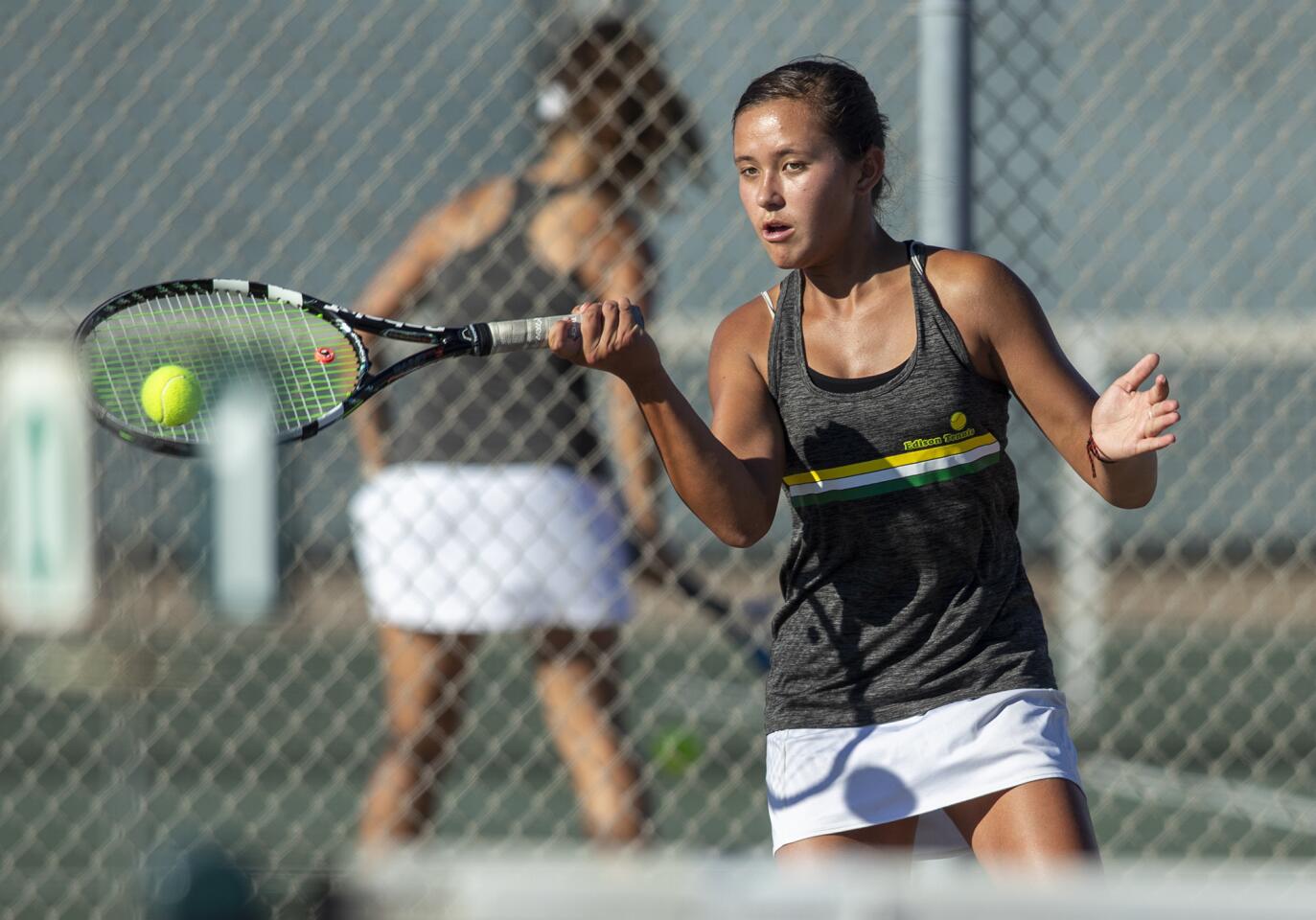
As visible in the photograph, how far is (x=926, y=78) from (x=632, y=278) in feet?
2.28

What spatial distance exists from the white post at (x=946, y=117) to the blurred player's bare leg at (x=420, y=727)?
1.29 m

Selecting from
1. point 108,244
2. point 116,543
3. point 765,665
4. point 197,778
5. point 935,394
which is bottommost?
point 197,778

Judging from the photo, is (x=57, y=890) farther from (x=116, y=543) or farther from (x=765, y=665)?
(x=765, y=665)

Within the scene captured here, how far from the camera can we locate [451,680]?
337cm

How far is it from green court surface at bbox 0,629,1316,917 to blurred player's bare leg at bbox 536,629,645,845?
564mm

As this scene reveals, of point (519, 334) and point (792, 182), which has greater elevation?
point (792, 182)

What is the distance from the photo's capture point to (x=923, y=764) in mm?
2178

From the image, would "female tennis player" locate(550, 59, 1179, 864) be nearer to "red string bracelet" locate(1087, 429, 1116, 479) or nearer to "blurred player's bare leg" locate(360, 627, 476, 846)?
"red string bracelet" locate(1087, 429, 1116, 479)

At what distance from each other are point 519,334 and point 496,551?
1.29 meters

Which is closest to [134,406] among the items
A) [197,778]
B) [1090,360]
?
[197,778]

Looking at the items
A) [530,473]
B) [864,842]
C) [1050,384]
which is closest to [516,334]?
[1050,384]

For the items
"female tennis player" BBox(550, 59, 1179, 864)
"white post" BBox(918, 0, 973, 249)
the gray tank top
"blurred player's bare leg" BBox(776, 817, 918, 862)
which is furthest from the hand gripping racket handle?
"white post" BBox(918, 0, 973, 249)

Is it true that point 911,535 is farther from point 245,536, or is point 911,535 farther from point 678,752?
point 678,752

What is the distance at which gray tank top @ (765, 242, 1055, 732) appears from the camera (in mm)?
2168
